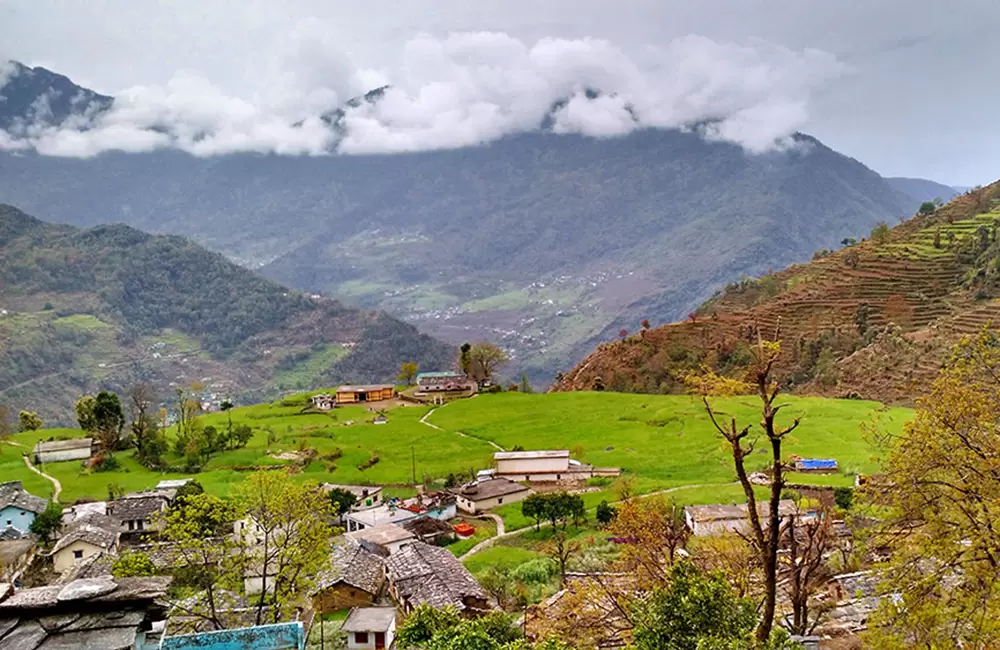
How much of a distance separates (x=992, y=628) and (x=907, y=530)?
2765 mm

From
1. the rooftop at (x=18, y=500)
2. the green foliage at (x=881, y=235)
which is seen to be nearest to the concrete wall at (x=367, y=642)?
the rooftop at (x=18, y=500)

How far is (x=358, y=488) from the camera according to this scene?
203 feet

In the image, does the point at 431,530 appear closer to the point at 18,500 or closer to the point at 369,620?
the point at 369,620

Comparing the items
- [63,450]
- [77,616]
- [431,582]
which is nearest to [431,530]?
[431,582]

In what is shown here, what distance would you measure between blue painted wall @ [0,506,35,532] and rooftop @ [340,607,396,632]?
3590cm

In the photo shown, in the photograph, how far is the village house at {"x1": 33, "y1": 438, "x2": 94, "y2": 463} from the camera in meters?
76.2

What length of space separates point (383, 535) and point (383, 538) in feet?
2.08

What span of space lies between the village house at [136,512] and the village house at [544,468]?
26.8 m

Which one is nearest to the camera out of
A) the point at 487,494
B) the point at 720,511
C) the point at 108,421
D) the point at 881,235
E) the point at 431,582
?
Answer: the point at 431,582

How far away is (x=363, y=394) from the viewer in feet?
372

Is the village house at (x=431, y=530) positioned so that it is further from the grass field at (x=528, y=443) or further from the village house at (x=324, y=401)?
the village house at (x=324, y=401)

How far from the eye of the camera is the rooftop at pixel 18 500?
53312mm

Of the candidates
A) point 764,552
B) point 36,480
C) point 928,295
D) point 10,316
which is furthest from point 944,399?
point 10,316

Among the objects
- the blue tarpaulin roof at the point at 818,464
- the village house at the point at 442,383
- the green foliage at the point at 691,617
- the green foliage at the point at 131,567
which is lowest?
the blue tarpaulin roof at the point at 818,464
